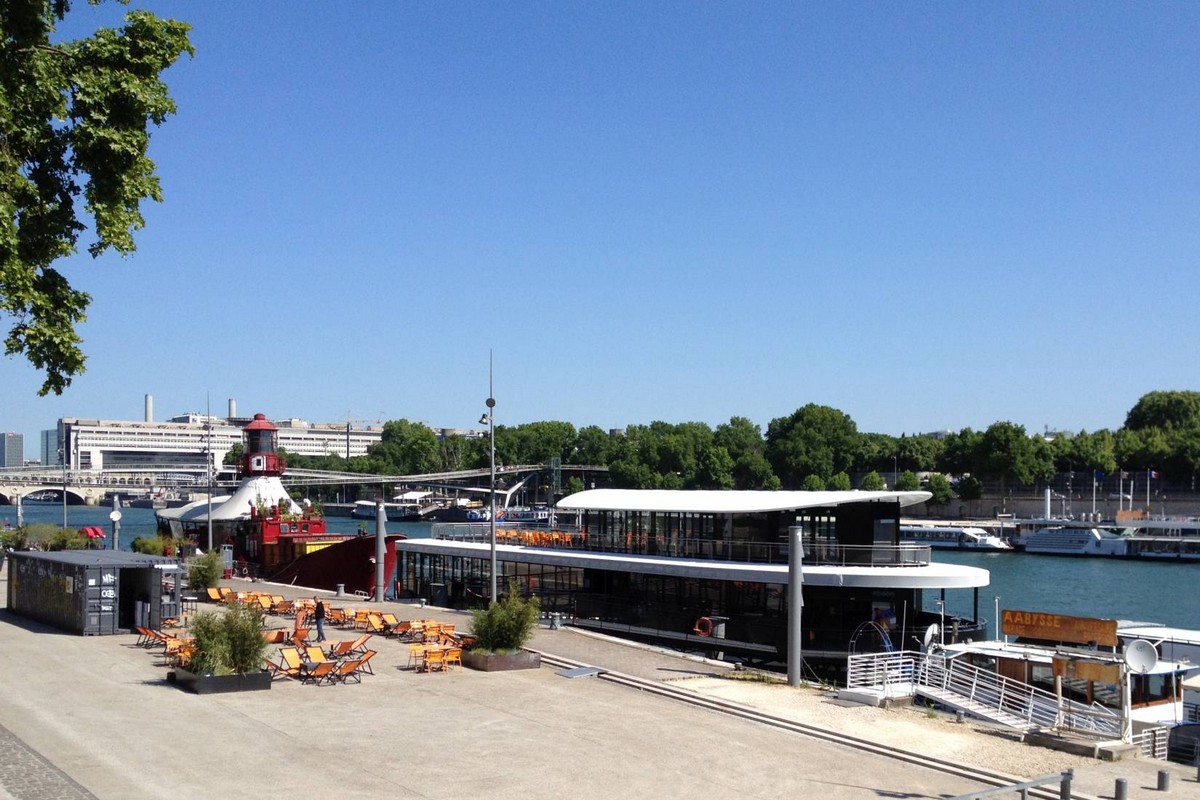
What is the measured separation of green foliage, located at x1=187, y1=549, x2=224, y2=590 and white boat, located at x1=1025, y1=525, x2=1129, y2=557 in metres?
84.5

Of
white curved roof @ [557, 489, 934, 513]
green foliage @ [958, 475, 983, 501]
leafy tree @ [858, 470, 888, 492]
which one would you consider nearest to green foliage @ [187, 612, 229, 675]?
white curved roof @ [557, 489, 934, 513]

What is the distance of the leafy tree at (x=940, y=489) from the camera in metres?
134

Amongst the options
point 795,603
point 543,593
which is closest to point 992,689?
point 795,603

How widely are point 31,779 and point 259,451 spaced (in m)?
42.3

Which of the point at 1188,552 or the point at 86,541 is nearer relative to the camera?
the point at 86,541

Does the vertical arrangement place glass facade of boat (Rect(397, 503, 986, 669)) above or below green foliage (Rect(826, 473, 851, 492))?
above

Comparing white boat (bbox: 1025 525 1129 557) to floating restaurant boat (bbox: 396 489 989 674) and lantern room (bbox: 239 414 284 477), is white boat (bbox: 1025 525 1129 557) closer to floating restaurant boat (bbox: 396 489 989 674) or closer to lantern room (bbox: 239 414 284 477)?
lantern room (bbox: 239 414 284 477)

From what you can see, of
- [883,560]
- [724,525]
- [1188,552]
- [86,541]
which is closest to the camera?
[883,560]

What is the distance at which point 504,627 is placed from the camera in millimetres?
23469

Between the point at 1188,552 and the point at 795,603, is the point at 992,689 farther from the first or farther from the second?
the point at 1188,552

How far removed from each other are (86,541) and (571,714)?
3165cm

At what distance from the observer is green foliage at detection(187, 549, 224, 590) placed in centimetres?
3472

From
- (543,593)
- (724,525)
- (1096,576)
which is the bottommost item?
(1096,576)

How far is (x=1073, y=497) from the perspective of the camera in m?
137
